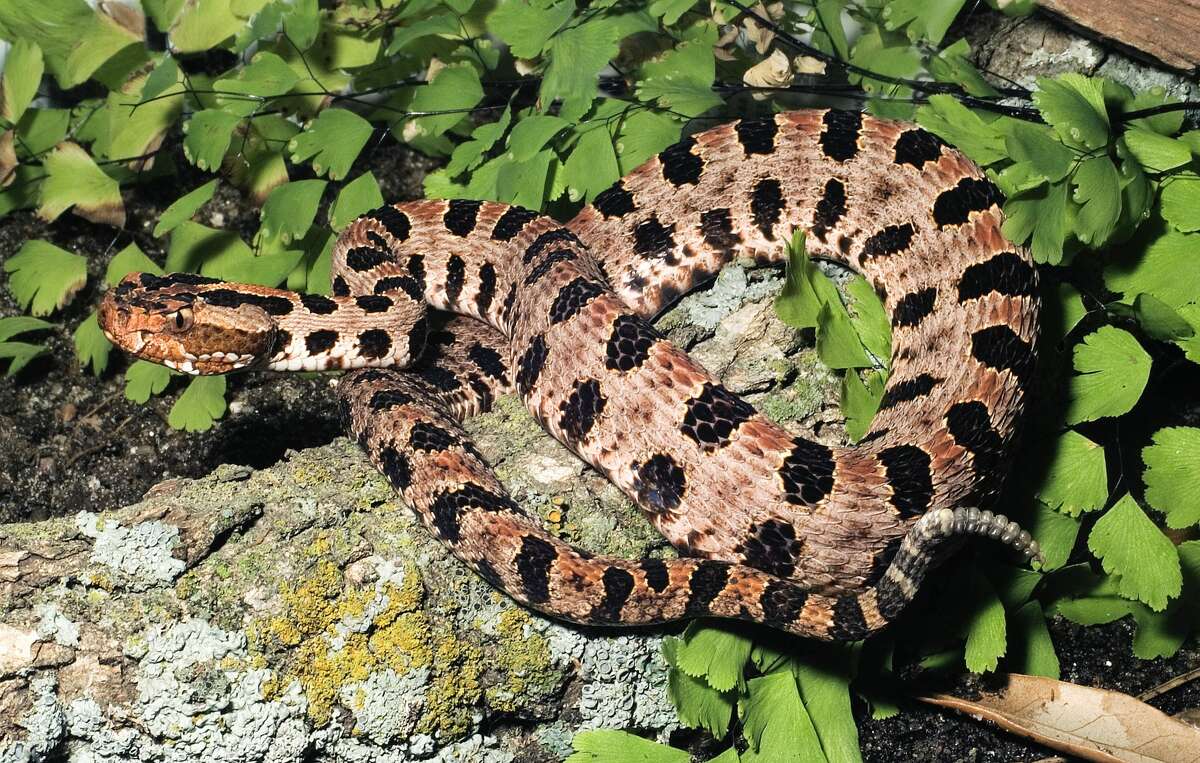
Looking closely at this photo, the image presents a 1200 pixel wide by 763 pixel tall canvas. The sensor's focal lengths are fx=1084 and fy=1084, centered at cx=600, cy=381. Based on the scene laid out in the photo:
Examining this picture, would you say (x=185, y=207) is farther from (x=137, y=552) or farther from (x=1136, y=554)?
(x=1136, y=554)

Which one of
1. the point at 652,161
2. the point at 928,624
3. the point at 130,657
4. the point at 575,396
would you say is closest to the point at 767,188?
the point at 652,161

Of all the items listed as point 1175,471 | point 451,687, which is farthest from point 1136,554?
point 451,687

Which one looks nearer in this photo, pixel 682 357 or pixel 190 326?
pixel 682 357

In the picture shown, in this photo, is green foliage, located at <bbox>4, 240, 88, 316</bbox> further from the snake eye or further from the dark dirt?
the snake eye

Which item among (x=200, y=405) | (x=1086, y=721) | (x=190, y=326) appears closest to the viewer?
(x=1086, y=721)

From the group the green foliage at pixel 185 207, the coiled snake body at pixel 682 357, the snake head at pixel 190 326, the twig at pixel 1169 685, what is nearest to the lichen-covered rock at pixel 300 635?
the coiled snake body at pixel 682 357

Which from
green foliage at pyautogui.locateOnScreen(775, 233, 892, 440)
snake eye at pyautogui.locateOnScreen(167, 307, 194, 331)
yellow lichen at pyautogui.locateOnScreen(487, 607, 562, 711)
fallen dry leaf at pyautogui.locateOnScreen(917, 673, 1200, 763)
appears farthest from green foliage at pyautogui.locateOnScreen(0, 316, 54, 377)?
fallen dry leaf at pyautogui.locateOnScreen(917, 673, 1200, 763)

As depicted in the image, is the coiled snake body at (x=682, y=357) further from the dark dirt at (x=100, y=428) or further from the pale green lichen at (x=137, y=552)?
the pale green lichen at (x=137, y=552)

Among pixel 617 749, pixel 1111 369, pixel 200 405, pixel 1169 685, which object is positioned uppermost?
pixel 1111 369
